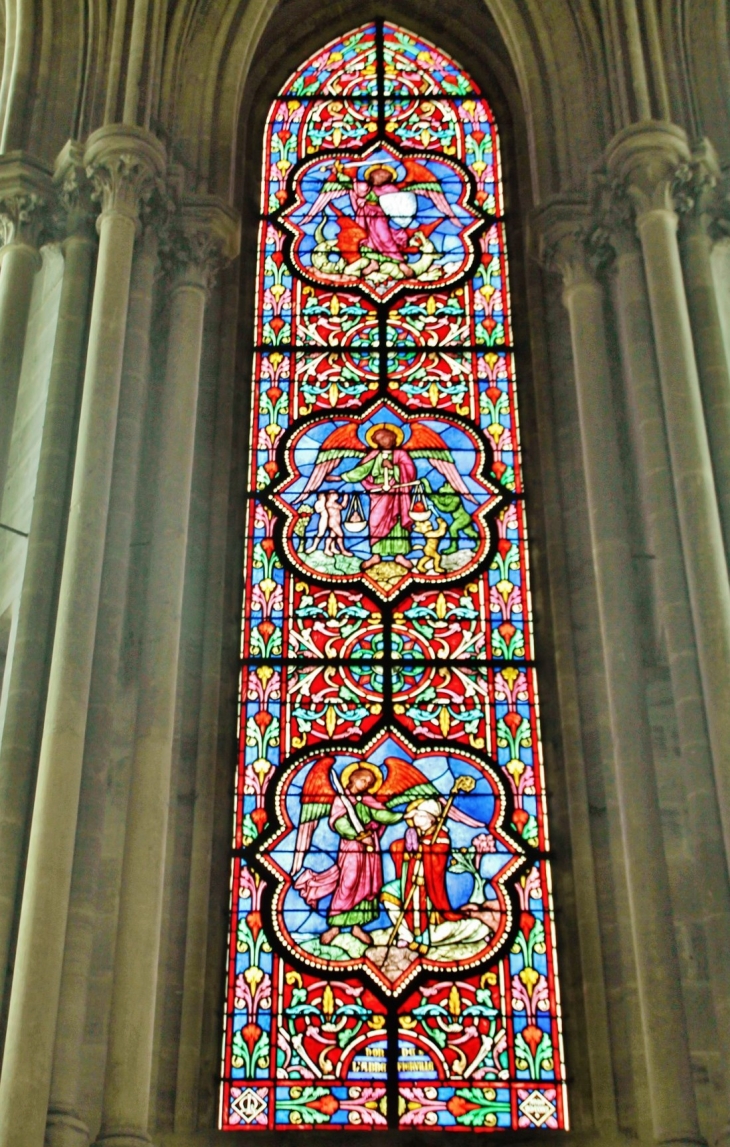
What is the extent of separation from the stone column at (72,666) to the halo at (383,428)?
192 cm

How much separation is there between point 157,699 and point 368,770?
1.46 metres

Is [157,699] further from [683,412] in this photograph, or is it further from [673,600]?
[683,412]

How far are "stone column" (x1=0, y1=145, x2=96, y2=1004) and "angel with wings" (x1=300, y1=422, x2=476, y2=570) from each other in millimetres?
1839

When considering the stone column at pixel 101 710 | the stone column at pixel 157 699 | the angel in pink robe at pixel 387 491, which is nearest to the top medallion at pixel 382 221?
the stone column at pixel 157 699

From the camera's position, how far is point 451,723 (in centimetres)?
1106

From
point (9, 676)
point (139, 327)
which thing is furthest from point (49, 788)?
point (139, 327)

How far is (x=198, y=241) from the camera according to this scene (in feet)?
39.9

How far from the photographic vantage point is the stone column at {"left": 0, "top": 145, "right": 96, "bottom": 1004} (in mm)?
Answer: 9406

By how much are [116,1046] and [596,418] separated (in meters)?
4.78

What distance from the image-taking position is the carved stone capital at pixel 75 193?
1188 cm

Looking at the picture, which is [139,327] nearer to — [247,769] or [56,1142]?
[247,769]

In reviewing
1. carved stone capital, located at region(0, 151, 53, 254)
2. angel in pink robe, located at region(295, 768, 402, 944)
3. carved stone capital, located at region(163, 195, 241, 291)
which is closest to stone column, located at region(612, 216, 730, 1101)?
angel in pink robe, located at region(295, 768, 402, 944)

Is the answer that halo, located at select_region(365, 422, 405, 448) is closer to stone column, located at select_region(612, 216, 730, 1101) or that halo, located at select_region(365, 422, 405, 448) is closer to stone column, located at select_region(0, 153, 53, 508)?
stone column, located at select_region(612, 216, 730, 1101)

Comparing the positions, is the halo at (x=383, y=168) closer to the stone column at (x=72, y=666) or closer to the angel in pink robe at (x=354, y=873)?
the stone column at (x=72, y=666)
